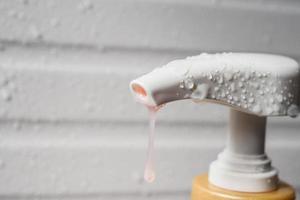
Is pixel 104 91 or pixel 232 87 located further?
pixel 104 91

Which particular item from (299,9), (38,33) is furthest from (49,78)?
(299,9)

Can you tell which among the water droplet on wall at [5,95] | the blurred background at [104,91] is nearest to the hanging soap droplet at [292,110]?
the blurred background at [104,91]

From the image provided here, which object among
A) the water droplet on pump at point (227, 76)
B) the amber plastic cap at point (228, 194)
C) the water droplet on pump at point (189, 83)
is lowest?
the amber plastic cap at point (228, 194)

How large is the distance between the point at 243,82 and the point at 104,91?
0.60 ft

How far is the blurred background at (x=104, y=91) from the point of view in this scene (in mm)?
469

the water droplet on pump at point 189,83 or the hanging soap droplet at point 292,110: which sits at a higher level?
the water droplet on pump at point 189,83

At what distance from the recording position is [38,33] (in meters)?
0.47

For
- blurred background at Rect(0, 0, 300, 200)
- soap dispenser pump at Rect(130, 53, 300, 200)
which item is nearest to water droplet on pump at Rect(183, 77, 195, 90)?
soap dispenser pump at Rect(130, 53, 300, 200)

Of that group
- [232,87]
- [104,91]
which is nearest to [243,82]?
[232,87]

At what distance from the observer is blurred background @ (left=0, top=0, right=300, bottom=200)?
0.47m

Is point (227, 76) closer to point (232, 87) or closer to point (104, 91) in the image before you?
point (232, 87)

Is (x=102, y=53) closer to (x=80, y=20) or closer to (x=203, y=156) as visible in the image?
(x=80, y=20)

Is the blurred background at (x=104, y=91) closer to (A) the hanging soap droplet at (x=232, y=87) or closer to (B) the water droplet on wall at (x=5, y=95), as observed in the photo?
(B) the water droplet on wall at (x=5, y=95)

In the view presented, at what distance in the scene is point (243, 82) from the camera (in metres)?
0.35
